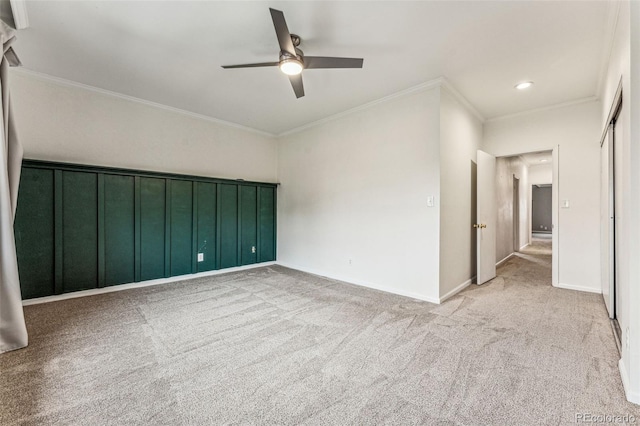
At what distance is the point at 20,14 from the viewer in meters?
2.13

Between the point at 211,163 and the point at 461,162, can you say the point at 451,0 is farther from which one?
the point at 211,163

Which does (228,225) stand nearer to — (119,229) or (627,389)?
(119,229)

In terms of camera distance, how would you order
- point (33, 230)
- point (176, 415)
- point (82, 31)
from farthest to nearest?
point (33, 230) → point (82, 31) → point (176, 415)

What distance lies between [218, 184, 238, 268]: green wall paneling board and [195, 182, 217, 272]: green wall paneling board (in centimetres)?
10

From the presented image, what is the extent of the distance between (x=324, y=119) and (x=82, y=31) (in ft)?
10.0

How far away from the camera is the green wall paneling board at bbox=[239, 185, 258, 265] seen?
4.83m

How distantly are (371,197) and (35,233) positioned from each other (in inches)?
159

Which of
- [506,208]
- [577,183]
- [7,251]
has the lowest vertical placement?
[7,251]

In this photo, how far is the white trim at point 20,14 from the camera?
6.64ft

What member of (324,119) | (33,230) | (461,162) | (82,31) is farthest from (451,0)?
(33,230)

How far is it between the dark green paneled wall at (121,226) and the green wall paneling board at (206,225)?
2cm

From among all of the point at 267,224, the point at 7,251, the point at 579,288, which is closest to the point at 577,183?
the point at 579,288

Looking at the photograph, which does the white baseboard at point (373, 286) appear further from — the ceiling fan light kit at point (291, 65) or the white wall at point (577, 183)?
the ceiling fan light kit at point (291, 65)

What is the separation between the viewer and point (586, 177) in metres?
3.67
